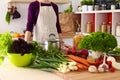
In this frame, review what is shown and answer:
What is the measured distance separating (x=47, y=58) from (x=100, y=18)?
7.40 ft

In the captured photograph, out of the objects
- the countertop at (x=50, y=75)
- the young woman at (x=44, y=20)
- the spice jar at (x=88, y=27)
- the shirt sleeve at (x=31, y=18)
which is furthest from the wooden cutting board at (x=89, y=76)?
the spice jar at (x=88, y=27)

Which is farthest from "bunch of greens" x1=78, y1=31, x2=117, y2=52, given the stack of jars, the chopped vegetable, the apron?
the stack of jars

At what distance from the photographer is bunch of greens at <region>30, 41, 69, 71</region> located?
4.87 ft

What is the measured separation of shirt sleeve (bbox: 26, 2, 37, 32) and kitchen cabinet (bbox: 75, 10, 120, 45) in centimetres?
114

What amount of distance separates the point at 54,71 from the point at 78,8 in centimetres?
288

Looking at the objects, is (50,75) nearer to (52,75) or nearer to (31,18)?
(52,75)

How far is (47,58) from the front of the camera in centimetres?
155

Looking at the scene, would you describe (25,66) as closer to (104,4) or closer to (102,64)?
(102,64)

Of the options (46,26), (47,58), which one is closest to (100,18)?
(46,26)

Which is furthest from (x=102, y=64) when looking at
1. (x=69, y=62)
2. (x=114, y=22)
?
(x=114, y=22)

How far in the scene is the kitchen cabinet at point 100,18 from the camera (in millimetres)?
3277

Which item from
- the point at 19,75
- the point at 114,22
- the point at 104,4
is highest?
the point at 104,4

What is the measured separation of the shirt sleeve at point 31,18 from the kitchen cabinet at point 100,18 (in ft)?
3.74

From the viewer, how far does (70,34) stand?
4098 millimetres
